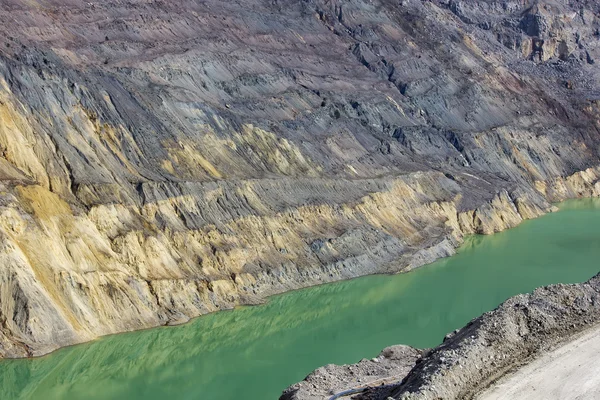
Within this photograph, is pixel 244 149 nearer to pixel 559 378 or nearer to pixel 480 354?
pixel 480 354

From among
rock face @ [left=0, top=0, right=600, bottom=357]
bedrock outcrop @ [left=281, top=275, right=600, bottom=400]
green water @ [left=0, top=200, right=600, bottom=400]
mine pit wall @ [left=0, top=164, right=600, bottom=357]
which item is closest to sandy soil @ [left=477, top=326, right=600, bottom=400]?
bedrock outcrop @ [left=281, top=275, right=600, bottom=400]

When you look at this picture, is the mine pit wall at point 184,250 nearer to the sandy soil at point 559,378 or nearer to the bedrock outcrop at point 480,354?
the bedrock outcrop at point 480,354

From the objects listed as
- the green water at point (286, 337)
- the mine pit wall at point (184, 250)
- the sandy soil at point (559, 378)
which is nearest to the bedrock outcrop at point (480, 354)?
the sandy soil at point (559, 378)

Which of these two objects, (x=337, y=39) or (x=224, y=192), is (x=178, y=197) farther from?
(x=337, y=39)

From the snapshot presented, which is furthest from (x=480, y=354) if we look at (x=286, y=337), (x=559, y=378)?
(x=286, y=337)

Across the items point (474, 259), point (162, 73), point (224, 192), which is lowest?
point (474, 259)

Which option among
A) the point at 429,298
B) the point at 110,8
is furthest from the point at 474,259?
the point at 110,8

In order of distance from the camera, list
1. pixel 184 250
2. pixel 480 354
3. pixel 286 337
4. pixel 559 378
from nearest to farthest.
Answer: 1. pixel 559 378
2. pixel 480 354
3. pixel 286 337
4. pixel 184 250
